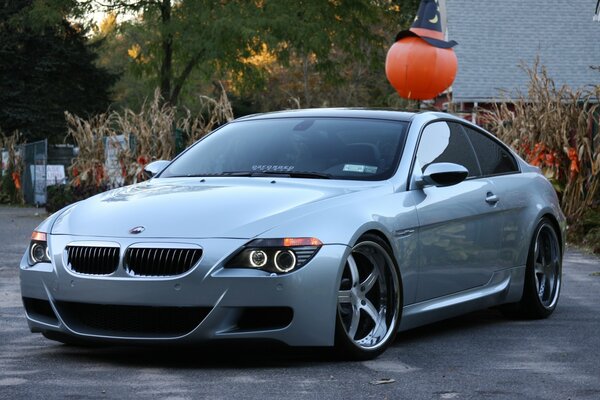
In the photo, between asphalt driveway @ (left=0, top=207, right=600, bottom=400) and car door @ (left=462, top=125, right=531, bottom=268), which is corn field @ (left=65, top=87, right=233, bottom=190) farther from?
asphalt driveway @ (left=0, top=207, right=600, bottom=400)

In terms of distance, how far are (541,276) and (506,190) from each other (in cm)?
83

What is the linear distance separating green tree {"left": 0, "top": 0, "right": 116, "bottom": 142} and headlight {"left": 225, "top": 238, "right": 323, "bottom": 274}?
4426 cm

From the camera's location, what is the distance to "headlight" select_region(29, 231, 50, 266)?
6.96m

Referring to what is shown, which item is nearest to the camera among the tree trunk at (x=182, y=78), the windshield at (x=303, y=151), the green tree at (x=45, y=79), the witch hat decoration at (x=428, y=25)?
the windshield at (x=303, y=151)

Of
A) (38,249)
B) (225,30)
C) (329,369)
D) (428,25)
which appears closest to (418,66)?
(428,25)

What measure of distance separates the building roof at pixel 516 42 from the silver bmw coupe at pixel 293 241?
27.5m

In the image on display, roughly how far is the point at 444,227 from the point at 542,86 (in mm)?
10442

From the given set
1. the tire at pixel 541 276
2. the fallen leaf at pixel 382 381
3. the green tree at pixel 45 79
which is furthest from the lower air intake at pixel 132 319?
the green tree at pixel 45 79

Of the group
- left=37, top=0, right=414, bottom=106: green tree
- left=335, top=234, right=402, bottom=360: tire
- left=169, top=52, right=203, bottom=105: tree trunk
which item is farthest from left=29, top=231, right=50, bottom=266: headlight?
left=169, top=52, right=203, bottom=105: tree trunk

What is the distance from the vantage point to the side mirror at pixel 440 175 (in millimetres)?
7625

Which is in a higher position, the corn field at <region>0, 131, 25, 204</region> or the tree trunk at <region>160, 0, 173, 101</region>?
the tree trunk at <region>160, 0, 173, 101</region>

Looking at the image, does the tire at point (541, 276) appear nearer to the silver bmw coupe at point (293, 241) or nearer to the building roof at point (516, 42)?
the silver bmw coupe at point (293, 241)

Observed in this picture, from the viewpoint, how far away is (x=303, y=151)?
7.80m

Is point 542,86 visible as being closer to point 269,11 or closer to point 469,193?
point 469,193
